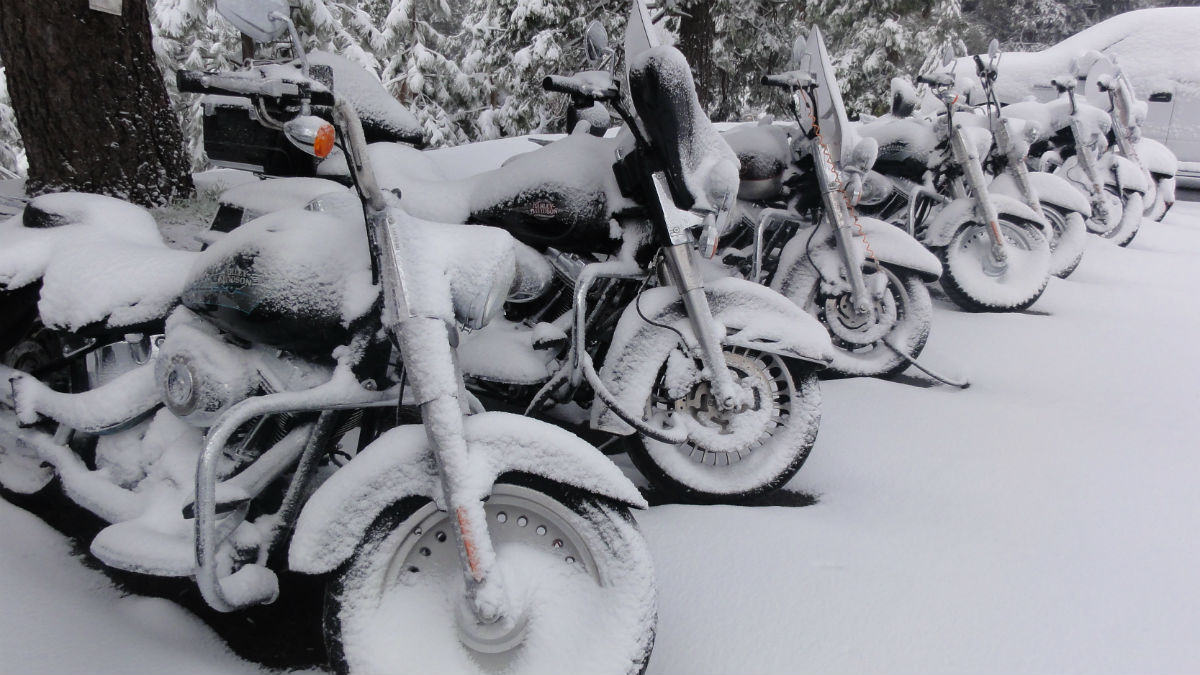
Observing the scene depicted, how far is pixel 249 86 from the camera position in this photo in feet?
5.36

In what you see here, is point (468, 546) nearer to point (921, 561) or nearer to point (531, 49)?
point (921, 561)

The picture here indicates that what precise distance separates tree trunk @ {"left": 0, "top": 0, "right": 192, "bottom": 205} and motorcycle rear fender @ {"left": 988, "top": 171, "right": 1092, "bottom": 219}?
552 centimetres

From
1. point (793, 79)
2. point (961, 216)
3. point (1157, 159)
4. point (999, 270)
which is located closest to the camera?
point (793, 79)

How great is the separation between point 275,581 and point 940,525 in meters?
2.14

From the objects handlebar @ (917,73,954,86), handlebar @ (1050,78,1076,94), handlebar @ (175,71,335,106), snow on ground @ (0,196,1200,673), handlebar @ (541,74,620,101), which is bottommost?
snow on ground @ (0,196,1200,673)

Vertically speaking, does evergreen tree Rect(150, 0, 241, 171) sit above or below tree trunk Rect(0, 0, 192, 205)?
above

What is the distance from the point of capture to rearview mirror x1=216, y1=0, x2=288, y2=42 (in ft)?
5.49

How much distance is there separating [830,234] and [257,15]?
2929 millimetres

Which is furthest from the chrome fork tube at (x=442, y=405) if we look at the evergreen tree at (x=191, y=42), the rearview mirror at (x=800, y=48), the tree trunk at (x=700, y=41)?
the evergreen tree at (x=191, y=42)

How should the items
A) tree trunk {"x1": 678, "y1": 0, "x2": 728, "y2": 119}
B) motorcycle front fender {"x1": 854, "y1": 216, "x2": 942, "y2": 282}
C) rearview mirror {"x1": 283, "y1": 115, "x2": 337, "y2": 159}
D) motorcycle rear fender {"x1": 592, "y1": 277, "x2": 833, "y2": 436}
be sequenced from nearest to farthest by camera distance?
rearview mirror {"x1": 283, "y1": 115, "x2": 337, "y2": 159} → motorcycle rear fender {"x1": 592, "y1": 277, "x2": 833, "y2": 436} → motorcycle front fender {"x1": 854, "y1": 216, "x2": 942, "y2": 282} → tree trunk {"x1": 678, "y1": 0, "x2": 728, "y2": 119}

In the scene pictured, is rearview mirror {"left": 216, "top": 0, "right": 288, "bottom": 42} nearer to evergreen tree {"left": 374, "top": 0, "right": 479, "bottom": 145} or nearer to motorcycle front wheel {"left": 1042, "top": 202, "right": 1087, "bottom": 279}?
motorcycle front wheel {"left": 1042, "top": 202, "right": 1087, "bottom": 279}

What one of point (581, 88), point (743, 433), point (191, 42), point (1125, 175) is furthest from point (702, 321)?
point (191, 42)

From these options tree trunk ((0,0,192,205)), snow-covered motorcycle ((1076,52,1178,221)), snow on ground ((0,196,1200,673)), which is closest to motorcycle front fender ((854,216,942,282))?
snow on ground ((0,196,1200,673))

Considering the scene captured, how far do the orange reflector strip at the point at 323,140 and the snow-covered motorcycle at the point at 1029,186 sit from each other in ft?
16.6
